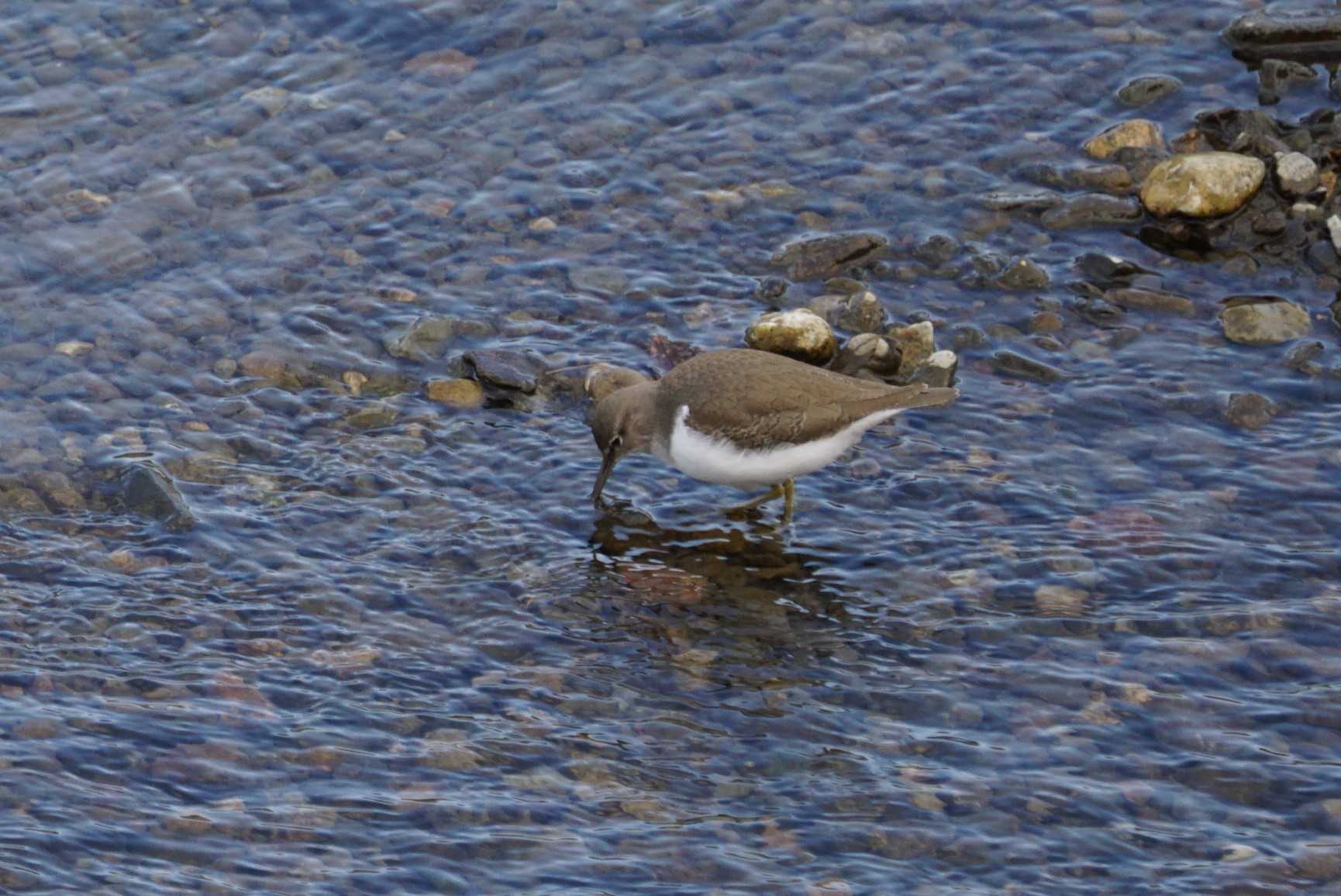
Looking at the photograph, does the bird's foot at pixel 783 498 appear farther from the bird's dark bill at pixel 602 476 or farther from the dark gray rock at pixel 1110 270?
the dark gray rock at pixel 1110 270

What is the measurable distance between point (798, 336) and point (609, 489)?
1.71 meters

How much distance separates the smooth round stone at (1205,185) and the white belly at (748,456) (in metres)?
3.54

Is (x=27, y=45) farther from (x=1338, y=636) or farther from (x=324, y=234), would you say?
(x=1338, y=636)

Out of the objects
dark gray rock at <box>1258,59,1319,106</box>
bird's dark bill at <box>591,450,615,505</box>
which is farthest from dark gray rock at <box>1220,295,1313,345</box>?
bird's dark bill at <box>591,450,615,505</box>

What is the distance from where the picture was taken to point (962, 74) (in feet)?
45.6

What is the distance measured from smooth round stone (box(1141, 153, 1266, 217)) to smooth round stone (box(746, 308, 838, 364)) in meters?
2.81

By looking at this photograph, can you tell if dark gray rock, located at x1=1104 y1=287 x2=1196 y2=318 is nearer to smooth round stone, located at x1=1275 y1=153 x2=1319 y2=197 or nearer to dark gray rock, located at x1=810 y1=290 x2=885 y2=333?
smooth round stone, located at x1=1275 y1=153 x2=1319 y2=197

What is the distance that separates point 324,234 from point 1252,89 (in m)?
7.32

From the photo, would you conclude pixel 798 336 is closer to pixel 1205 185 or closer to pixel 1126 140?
pixel 1205 185

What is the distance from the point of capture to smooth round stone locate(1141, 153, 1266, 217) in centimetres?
1179

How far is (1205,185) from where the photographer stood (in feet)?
38.7

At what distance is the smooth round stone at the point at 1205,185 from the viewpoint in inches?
464

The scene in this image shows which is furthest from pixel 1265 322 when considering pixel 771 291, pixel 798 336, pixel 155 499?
pixel 155 499

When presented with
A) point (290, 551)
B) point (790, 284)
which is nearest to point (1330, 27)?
point (790, 284)
